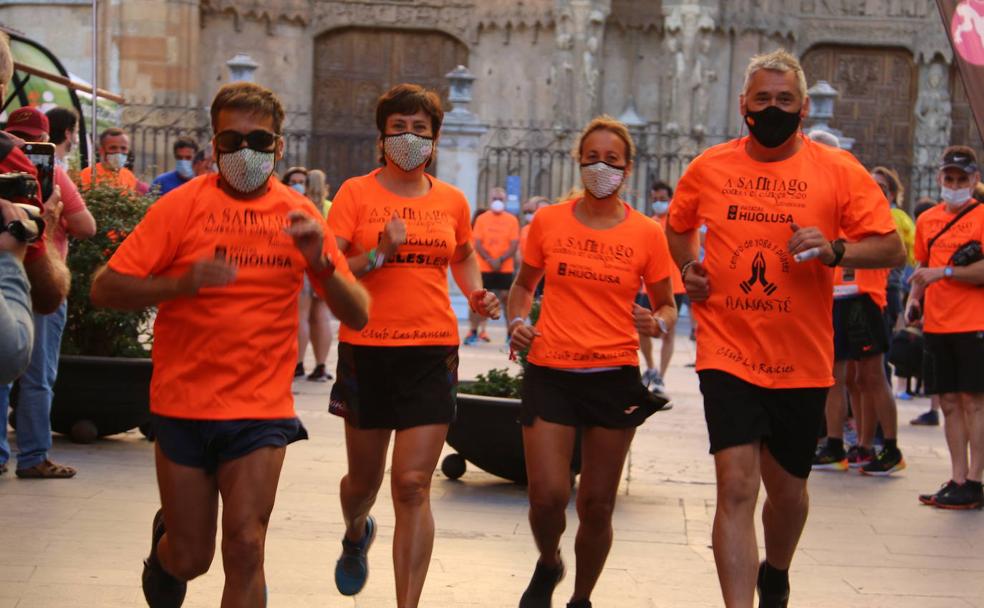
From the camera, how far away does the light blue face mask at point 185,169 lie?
12652 mm

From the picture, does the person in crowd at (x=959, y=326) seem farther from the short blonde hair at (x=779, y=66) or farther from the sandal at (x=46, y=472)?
the sandal at (x=46, y=472)

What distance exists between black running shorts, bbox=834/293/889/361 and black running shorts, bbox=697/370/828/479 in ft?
14.0

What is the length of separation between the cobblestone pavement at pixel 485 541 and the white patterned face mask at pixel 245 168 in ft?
6.73

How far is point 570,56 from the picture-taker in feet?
90.9

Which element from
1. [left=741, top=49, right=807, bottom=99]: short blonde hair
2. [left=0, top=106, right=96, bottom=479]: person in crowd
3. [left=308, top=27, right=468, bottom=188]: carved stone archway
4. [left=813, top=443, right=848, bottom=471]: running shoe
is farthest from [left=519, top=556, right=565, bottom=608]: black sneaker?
[left=308, top=27, right=468, bottom=188]: carved stone archway

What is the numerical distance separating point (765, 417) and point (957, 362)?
4.04m

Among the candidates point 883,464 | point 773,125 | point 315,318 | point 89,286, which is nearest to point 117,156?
point 315,318

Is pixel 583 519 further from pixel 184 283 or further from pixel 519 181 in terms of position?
pixel 519 181

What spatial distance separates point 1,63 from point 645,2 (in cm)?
2543

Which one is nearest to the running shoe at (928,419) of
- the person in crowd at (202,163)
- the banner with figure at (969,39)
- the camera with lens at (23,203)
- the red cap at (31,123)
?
the person in crowd at (202,163)

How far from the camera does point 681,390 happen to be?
14.8 meters

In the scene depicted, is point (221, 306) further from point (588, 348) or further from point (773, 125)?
point (773, 125)

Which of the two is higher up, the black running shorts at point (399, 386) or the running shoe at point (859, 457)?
the black running shorts at point (399, 386)

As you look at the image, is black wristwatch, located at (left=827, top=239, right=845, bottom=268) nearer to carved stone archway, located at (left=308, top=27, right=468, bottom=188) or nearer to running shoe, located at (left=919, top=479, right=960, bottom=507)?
running shoe, located at (left=919, top=479, right=960, bottom=507)
